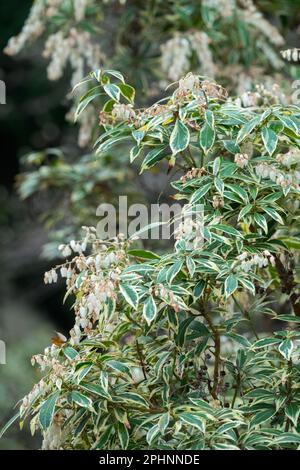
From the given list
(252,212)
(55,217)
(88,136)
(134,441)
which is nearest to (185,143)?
(252,212)

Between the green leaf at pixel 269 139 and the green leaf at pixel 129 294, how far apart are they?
0.42 metres

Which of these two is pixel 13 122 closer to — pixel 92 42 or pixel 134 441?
pixel 92 42

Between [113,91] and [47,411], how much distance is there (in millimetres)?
720

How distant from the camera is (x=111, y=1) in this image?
12.2ft

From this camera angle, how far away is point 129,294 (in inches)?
68.4

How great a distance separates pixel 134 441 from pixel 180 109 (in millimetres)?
715

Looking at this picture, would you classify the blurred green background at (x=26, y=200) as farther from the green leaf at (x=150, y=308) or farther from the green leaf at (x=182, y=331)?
the green leaf at (x=150, y=308)

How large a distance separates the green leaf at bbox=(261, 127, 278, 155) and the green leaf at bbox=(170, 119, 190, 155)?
0.54ft

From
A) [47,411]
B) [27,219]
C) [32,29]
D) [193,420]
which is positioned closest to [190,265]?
[193,420]

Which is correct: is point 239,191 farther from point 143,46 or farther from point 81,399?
point 143,46

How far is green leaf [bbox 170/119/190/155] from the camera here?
1.89 metres

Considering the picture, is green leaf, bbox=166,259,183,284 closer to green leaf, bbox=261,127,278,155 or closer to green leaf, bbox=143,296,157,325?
green leaf, bbox=143,296,157,325

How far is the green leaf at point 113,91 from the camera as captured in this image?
1979 mm

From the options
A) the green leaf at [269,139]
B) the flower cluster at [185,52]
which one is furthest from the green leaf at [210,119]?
the flower cluster at [185,52]
